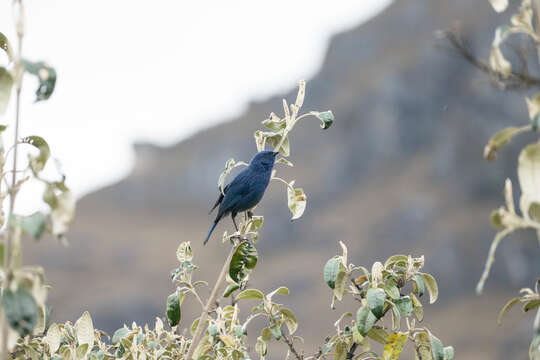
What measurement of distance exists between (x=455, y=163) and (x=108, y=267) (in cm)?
1572

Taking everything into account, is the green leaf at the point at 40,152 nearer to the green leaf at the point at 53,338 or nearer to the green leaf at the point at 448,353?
the green leaf at the point at 53,338

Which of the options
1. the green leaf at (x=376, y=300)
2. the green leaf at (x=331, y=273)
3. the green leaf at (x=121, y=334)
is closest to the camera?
the green leaf at (x=376, y=300)

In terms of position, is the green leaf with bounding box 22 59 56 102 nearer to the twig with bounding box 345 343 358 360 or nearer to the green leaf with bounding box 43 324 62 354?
the green leaf with bounding box 43 324 62 354

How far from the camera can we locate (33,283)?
1.40m

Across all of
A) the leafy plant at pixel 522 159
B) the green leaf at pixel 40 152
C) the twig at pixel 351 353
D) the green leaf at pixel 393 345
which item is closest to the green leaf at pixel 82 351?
the green leaf at pixel 40 152

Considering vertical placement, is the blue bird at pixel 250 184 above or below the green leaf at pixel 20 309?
below

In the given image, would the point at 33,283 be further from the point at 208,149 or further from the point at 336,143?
the point at 208,149

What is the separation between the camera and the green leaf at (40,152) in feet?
5.05

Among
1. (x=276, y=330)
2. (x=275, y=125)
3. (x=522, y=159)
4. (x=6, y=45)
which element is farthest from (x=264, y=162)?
(x=522, y=159)

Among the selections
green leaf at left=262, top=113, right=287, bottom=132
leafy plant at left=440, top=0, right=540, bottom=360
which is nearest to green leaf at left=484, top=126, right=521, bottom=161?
leafy plant at left=440, top=0, right=540, bottom=360

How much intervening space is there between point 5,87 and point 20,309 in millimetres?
521

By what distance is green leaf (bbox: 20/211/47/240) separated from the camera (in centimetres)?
134

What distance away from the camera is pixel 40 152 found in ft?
5.25

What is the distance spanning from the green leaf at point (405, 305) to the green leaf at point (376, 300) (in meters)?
0.12
